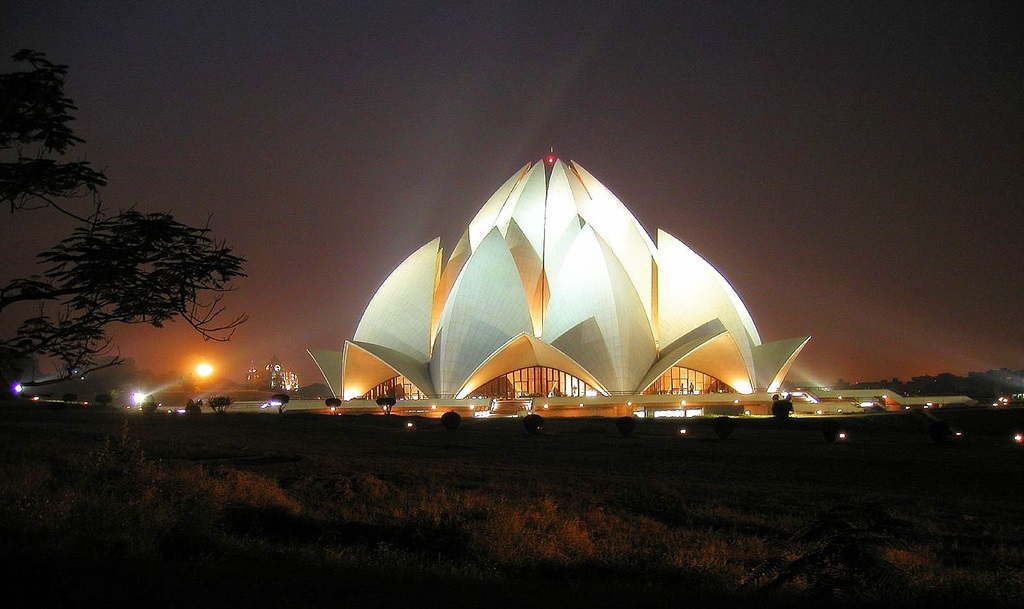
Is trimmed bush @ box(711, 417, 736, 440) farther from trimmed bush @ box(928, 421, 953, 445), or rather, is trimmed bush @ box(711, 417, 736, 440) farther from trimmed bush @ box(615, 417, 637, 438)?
trimmed bush @ box(928, 421, 953, 445)

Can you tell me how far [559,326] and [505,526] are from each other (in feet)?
121

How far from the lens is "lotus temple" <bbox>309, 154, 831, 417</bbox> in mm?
43438

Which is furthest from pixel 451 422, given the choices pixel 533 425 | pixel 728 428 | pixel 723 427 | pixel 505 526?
pixel 505 526

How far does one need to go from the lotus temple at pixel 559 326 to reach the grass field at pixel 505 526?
23075 mm

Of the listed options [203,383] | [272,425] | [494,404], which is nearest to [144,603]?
[272,425]

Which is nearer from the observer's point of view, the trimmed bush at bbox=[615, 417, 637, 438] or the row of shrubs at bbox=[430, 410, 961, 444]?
the row of shrubs at bbox=[430, 410, 961, 444]

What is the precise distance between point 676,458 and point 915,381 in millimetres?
72667

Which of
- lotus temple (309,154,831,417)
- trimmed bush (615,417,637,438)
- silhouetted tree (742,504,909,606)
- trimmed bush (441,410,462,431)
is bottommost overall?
silhouetted tree (742,504,909,606)

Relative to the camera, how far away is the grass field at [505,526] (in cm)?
519

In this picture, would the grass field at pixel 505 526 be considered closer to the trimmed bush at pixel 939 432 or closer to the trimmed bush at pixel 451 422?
the trimmed bush at pixel 939 432

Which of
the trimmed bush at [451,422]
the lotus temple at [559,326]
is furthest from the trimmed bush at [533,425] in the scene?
the lotus temple at [559,326]

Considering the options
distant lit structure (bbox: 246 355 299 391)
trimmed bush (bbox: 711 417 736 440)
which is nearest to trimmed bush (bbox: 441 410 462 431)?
trimmed bush (bbox: 711 417 736 440)

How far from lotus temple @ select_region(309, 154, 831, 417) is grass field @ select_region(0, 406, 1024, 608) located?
23.1 metres

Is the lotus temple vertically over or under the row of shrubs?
over
